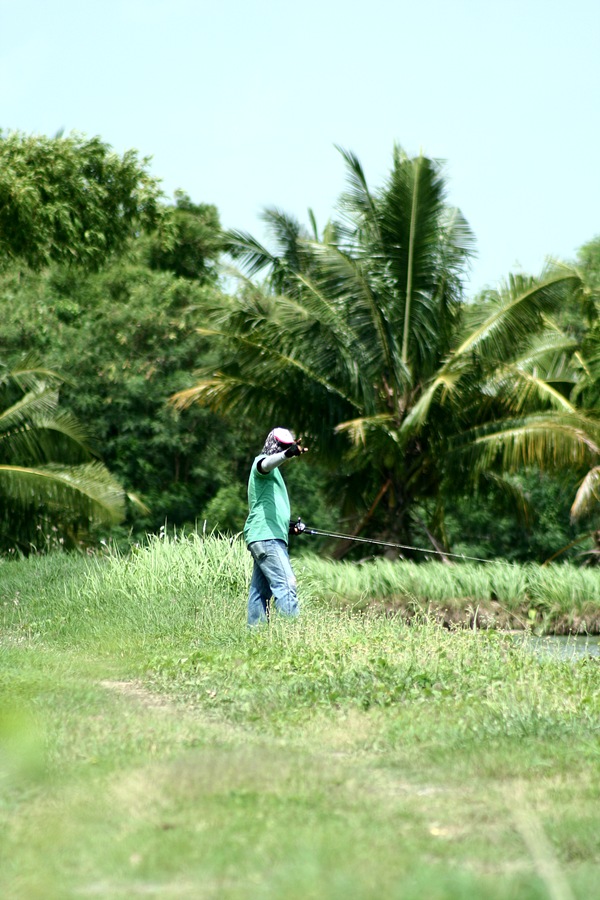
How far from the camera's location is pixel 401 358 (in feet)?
63.2

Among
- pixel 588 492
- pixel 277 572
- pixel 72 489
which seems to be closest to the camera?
pixel 277 572

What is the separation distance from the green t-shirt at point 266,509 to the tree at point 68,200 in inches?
329

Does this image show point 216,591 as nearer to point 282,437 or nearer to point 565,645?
point 282,437

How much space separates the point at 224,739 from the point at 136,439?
874 inches

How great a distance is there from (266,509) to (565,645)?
13.7 ft

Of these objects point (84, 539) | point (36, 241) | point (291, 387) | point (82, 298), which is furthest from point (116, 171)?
point (82, 298)

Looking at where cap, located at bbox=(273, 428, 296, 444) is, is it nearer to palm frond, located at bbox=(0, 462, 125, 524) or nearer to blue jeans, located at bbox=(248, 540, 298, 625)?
blue jeans, located at bbox=(248, 540, 298, 625)

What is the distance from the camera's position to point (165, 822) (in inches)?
163

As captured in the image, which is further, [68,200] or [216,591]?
[68,200]

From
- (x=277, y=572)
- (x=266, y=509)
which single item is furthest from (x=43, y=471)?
(x=277, y=572)

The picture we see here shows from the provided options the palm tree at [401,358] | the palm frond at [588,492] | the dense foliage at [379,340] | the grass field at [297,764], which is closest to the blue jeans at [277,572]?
the grass field at [297,764]

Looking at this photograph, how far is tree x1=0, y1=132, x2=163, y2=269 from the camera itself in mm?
17078

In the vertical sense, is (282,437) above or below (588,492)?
above

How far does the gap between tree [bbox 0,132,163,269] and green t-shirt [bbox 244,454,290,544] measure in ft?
27.4
